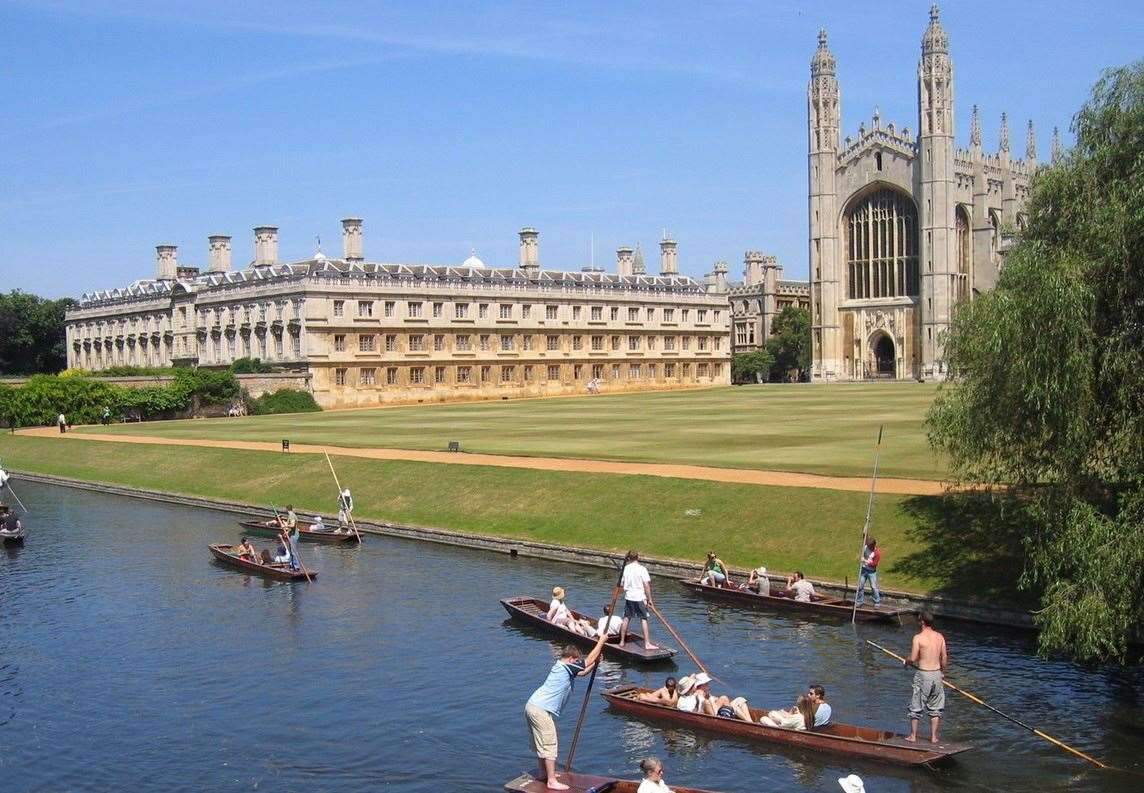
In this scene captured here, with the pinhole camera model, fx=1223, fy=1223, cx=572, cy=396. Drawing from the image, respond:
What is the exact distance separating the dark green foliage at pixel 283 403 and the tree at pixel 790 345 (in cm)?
6686

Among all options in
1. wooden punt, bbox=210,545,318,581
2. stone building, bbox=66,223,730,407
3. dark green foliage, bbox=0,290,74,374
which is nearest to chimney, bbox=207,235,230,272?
stone building, bbox=66,223,730,407

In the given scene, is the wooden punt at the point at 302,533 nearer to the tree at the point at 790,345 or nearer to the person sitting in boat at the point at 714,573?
the person sitting in boat at the point at 714,573

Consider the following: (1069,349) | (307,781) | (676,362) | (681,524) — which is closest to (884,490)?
(681,524)

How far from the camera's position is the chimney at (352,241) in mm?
97188

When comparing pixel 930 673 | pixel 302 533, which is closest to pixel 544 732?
pixel 930 673

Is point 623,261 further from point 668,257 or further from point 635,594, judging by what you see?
point 635,594

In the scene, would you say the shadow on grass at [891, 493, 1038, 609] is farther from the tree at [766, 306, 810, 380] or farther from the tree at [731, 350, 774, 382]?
the tree at [766, 306, 810, 380]

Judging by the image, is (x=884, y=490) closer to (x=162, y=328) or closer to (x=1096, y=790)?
(x=1096, y=790)

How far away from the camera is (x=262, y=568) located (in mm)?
32375

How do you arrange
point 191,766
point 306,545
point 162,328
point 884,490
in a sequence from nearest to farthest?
1. point 191,766
2. point 884,490
3. point 306,545
4. point 162,328

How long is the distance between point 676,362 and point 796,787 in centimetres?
10384

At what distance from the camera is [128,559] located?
115ft

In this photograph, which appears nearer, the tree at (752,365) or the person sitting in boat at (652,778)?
the person sitting in boat at (652,778)

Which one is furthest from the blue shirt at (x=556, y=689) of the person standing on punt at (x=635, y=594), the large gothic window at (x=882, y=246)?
the large gothic window at (x=882, y=246)
